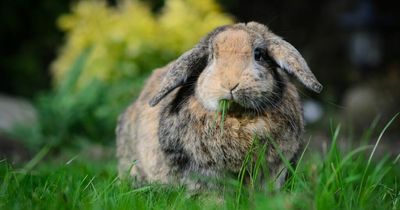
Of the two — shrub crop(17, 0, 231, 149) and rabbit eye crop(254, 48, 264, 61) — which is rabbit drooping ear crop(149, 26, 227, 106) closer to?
rabbit eye crop(254, 48, 264, 61)

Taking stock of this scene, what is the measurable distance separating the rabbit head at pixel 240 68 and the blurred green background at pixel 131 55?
268cm

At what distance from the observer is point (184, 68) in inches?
143

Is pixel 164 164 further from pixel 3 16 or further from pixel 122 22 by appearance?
pixel 3 16

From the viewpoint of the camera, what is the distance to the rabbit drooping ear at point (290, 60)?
346cm

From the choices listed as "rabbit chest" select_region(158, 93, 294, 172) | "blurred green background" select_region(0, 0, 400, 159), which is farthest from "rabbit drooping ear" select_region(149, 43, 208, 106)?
"blurred green background" select_region(0, 0, 400, 159)

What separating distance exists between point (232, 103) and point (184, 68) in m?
0.37

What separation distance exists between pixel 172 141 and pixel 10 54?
8.58 metres

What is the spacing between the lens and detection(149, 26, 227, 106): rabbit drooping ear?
3.63m

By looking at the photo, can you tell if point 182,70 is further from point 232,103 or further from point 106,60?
point 106,60

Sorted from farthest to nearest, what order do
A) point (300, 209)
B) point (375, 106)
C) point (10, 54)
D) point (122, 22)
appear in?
point (10, 54), point (375, 106), point (122, 22), point (300, 209)

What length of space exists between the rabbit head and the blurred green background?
105 inches

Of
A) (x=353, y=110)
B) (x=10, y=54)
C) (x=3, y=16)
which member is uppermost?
(x=3, y=16)

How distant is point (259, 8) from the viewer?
10.7 metres

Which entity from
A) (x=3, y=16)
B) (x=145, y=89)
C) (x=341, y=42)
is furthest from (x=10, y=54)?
(x=145, y=89)
